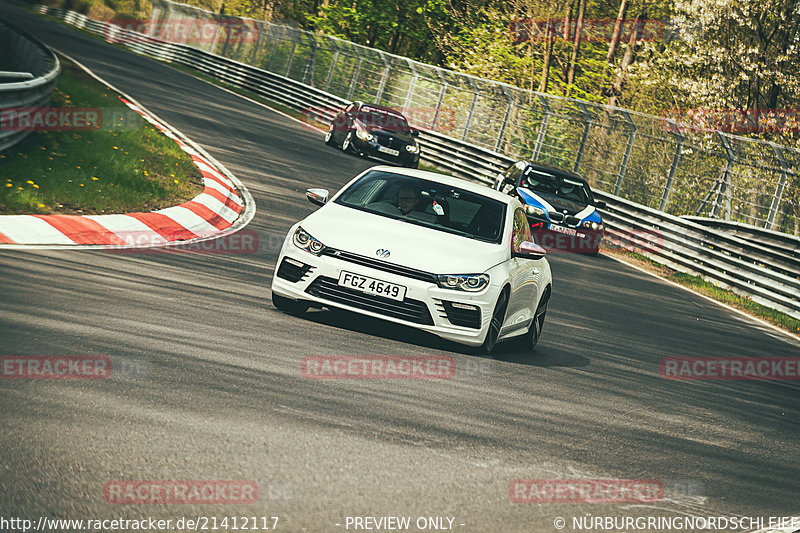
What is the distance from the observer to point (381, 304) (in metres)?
8.12

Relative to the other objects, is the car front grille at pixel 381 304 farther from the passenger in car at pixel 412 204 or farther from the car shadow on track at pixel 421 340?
the passenger in car at pixel 412 204

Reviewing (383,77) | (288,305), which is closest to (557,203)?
(288,305)

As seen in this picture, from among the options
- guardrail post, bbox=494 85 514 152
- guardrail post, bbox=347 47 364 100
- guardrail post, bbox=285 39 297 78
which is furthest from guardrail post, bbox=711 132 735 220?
guardrail post, bbox=285 39 297 78

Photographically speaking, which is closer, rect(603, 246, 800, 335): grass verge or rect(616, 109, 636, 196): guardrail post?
rect(603, 246, 800, 335): grass verge

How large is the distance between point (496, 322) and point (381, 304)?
3.56ft

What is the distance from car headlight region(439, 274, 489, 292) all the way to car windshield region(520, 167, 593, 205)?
13610 mm

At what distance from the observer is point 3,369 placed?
5.57 m

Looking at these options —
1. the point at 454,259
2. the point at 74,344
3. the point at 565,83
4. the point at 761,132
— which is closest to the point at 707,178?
the point at 761,132

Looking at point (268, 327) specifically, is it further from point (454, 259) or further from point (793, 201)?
point (793, 201)

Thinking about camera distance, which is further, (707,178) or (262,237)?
(707,178)

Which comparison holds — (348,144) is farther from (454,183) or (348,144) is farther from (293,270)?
(293,270)

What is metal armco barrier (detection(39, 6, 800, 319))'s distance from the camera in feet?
60.9

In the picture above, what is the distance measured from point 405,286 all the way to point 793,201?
15.1m

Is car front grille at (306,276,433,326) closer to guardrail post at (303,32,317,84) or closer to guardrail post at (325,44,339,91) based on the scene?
guardrail post at (325,44,339,91)
